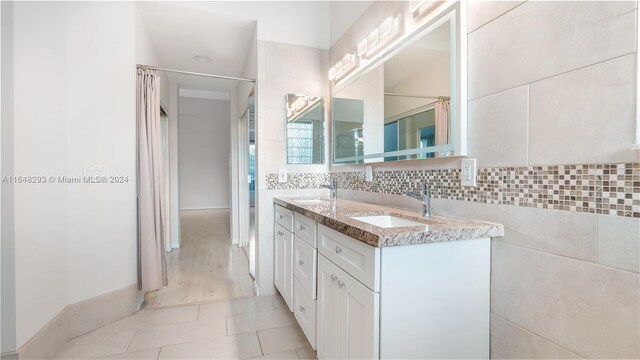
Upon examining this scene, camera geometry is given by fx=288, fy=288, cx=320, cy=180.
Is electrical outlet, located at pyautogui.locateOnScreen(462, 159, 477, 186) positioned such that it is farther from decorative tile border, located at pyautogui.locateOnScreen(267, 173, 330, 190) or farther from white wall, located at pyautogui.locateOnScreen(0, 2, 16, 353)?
white wall, located at pyautogui.locateOnScreen(0, 2, 16, 353)

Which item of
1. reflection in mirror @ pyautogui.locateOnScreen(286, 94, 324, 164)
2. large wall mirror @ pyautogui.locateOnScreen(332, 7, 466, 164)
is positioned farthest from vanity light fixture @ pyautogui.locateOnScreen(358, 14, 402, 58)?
reflection in mirror @ pyautogui.locateOnScreen(286, 94, 324, 164)

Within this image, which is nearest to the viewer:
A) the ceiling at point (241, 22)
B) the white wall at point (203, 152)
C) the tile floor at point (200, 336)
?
the tile floor at point (200, 336)

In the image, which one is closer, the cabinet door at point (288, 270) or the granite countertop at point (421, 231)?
the granite countertop at point (421, 231)

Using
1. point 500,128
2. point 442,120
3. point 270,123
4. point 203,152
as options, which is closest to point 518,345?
point 500,128

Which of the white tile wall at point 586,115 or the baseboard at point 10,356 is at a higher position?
the white tile wall at point 586,115

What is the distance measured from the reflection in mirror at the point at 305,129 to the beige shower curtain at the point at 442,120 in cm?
142

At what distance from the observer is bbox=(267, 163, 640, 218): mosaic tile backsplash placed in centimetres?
83

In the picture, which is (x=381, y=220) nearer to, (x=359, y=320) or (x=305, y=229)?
(x=305, y=229)

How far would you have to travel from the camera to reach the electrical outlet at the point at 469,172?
1.32m

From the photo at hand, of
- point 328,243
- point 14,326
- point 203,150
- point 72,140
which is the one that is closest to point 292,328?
point 328,243

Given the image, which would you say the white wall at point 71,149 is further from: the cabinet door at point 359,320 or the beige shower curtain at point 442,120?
the beige shower curtain at point 442,120

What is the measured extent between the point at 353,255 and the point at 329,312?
42cm

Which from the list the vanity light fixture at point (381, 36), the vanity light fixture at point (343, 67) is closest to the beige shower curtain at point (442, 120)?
the vanity light fixture at point (381, 36)

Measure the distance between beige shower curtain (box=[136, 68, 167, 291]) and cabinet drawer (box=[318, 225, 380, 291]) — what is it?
64.2 inches
